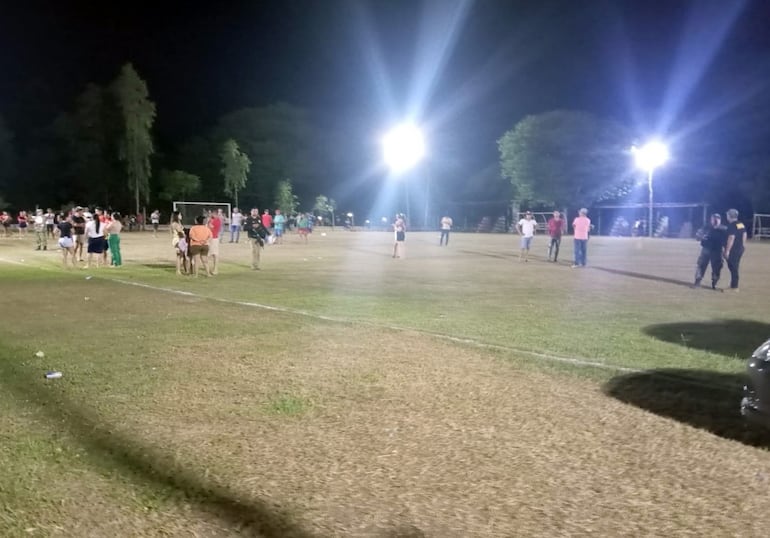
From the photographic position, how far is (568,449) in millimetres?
5125

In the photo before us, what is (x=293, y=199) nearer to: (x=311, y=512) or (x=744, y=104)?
(x=744, y=104)

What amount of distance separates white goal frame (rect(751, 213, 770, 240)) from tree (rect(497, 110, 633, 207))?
1337 centimetres

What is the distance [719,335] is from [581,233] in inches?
468

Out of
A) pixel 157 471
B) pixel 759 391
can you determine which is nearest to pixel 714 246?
pixel 759 391

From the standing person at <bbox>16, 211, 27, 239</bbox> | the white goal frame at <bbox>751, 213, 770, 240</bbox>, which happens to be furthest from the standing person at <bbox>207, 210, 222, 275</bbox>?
the white goal frame at <bbox>751, 213, 770, 240</bbox>

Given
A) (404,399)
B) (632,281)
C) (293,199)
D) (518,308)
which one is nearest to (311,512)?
(404,399)

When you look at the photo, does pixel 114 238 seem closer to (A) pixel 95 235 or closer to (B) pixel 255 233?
(A) pixel 95 235

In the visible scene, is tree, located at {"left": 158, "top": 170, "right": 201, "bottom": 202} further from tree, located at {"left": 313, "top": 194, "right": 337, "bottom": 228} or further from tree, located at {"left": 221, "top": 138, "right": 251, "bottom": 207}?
tree, located at {"left": 313, "top": 194, "right": 337, "bottom": 228}

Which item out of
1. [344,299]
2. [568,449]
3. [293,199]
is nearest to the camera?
[568,449]

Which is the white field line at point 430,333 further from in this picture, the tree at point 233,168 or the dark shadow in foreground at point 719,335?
the tree at point 233,168

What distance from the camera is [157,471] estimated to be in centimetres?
469

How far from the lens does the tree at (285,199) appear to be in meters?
74.2

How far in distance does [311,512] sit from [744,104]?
61317 mm

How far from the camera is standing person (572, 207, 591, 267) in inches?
824
